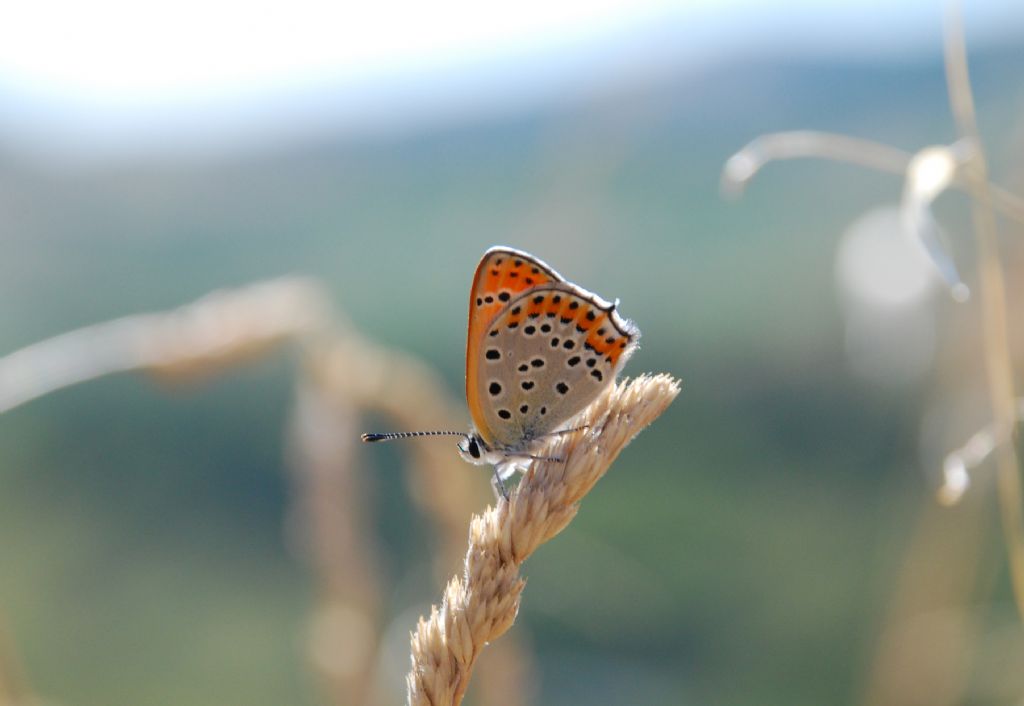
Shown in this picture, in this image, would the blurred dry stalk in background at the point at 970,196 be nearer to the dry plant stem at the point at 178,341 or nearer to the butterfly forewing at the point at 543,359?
the butterfly forewing at the point at 543,359

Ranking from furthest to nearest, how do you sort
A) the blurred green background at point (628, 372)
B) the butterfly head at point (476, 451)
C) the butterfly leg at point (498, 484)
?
the blurred green background at point (628, 372) < the butterfly head at point (476, 451) < the butterfly leg at point (498, 484)

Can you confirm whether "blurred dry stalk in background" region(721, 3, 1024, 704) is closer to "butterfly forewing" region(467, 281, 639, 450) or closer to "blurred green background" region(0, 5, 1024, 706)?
"butterfly forewing" region(467, 281, 639, 450)

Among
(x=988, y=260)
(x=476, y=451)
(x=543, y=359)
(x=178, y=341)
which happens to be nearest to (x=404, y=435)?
(x=476, y=451)

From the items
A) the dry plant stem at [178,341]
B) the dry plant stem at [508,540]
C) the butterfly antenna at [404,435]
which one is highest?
the dry plant stem at [178,341]

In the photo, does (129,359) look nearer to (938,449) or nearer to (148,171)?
(938,449)

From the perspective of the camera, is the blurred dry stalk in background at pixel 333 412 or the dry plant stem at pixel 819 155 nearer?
the dry plant stem at pixel 819 155

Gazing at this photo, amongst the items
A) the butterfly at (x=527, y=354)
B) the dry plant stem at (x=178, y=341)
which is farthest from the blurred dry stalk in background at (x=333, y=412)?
the butterfly at (x=527, y=354)

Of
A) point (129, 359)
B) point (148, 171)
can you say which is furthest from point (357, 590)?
point (148, 171)

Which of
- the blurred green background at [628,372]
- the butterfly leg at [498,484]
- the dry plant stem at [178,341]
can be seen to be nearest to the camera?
the dry plant stem at [178,341]

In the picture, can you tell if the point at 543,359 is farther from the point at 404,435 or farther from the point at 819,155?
the point at 819,155
